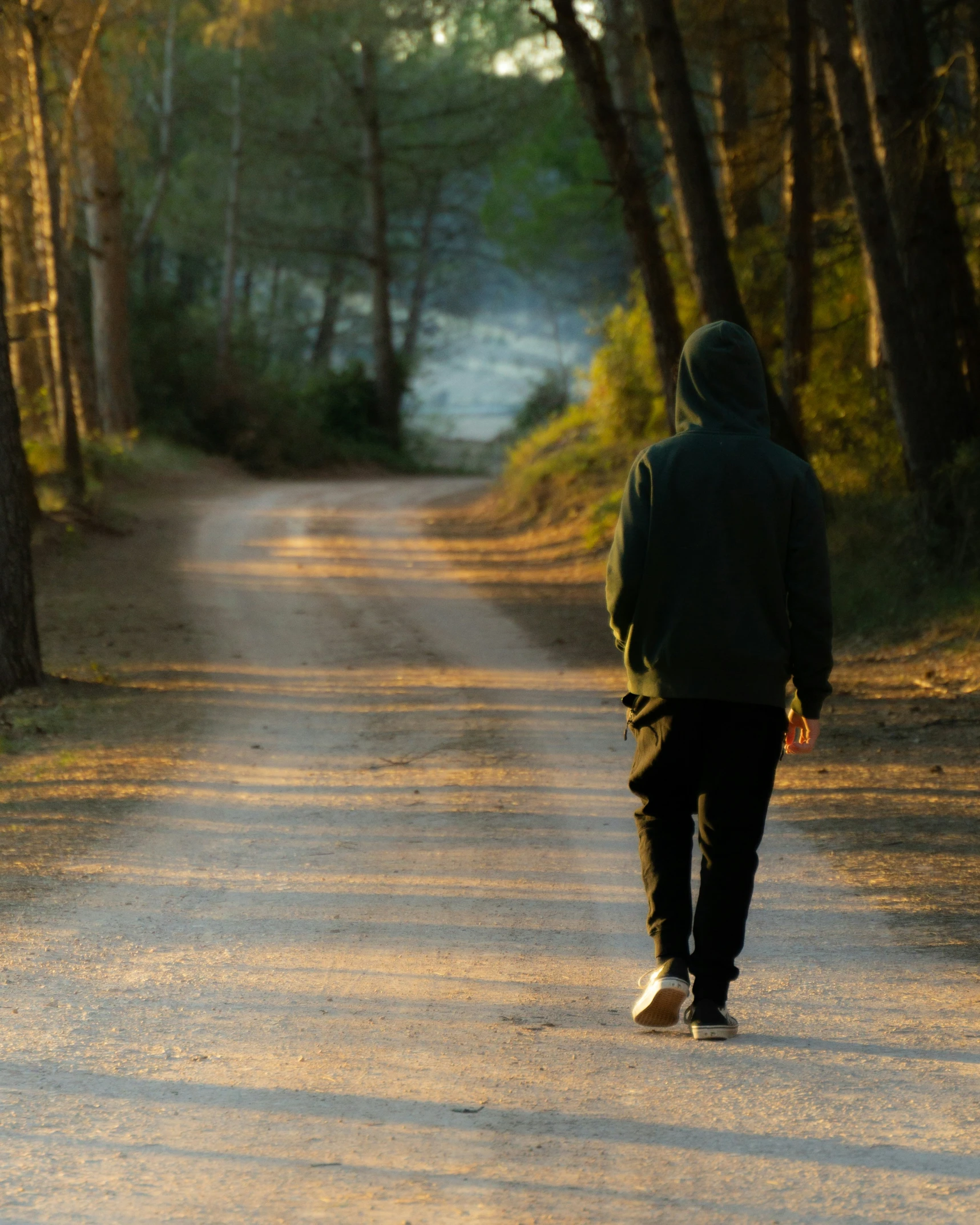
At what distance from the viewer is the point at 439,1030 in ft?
14.0

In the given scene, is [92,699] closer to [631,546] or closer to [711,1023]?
[631,546]

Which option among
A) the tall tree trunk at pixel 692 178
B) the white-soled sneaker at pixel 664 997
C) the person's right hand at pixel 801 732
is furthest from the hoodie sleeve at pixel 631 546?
the tall tree trunk at pixel 692 178

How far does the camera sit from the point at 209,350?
1411 inches

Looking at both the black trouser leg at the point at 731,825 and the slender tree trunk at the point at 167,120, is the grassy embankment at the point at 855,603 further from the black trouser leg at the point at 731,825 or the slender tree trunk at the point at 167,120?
the slender tree trunk at the point at 167,120

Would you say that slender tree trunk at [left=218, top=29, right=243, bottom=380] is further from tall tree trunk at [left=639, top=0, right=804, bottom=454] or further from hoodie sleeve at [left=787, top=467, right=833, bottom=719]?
hoodie sleeve at [left=787, top=467, right=833, bottom=719]

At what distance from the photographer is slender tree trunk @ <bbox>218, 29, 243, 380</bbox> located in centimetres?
3422

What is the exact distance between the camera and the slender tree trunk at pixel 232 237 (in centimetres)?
3422

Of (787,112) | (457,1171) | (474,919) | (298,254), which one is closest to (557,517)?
(787,112)

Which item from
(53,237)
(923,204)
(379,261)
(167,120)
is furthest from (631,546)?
(379,261)

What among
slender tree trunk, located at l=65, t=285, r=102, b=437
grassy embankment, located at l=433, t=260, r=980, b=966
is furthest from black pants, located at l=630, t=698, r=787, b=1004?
slender tree trunk, located at l=65, t=285, r=102, b=437

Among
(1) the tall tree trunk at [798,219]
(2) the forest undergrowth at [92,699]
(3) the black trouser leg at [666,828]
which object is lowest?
(2) the forest undergrowth at [92,699]

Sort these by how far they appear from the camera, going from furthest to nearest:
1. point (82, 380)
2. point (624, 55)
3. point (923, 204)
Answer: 1. point (82, 380)
2. point (624, 55)
3. point (923, 204)

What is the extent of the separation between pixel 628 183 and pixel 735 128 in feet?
17.4

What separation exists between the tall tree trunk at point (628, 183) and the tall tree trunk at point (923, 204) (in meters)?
2.75
